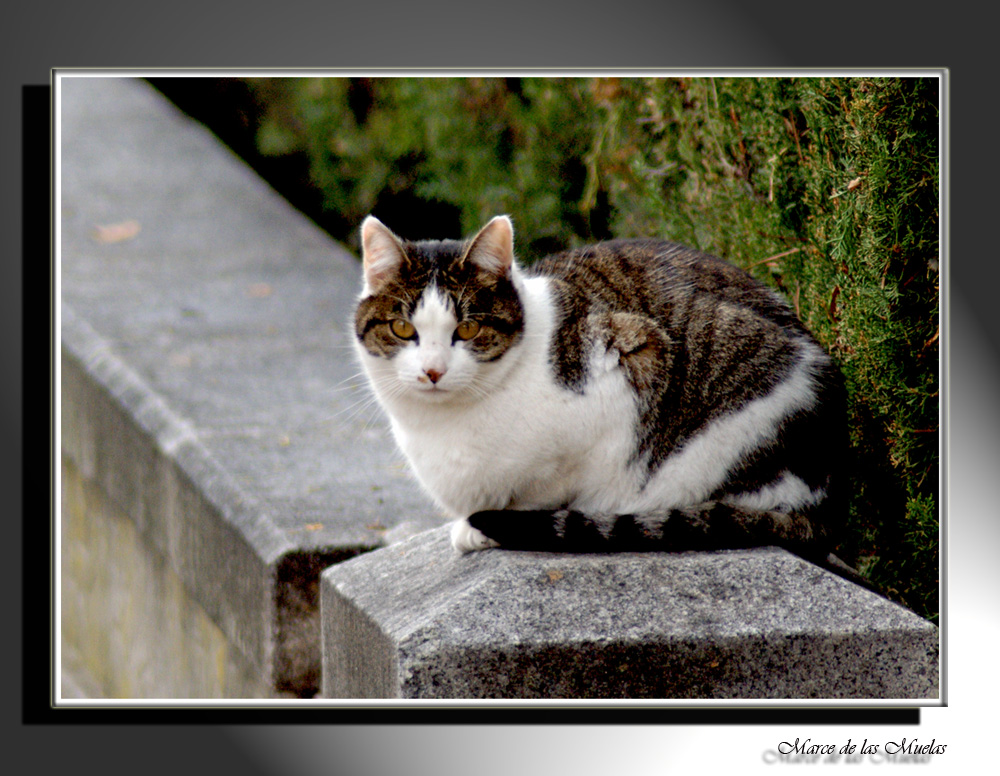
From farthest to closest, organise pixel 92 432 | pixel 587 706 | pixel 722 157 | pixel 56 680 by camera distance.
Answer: pixel 92 432
pixel 722 157
pixel 56 680
pixel 587 706

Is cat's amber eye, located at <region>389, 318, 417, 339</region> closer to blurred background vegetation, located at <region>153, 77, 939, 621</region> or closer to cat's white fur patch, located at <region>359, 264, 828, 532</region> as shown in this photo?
cat's white fur patch, located at <region>359, 264, 828, 532</region>

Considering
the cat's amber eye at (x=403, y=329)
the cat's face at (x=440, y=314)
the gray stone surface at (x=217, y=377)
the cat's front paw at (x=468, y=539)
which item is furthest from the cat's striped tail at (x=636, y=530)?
the gray stone surface at (x=217, y=377)

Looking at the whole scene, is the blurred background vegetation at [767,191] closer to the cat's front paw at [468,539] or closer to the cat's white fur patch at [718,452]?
the cat's white fur patch at [718,452]

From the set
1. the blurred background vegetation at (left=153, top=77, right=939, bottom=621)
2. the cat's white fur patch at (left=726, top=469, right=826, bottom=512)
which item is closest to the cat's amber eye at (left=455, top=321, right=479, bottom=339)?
the cat's white fur patch at (left=726, top=469, right=826, bottom=512)

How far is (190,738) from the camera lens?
7.32 ft

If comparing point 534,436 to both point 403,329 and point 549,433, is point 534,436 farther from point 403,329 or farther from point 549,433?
point 403,329

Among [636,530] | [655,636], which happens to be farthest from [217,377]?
[655,636]

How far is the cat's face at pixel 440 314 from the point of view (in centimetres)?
228

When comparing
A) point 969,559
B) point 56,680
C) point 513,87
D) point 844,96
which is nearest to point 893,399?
point 969,559

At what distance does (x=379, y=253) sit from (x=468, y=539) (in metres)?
0.63

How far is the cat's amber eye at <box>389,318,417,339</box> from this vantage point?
2.31m

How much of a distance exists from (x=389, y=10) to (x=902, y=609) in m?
1.53

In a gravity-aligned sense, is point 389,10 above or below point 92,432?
above

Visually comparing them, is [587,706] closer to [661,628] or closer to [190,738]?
[661,628]
